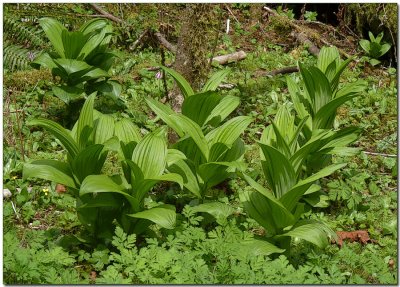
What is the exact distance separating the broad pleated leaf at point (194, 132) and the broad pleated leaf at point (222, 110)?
0.36 m

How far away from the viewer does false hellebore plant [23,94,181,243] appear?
3.64 metres

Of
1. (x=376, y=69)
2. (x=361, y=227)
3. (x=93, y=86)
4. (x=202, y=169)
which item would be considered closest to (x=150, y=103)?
(x=202, y=169)

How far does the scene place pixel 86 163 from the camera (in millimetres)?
3748

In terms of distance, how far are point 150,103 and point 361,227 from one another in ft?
5.76

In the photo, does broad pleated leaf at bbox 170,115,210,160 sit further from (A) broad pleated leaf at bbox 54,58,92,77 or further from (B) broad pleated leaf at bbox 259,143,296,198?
(A) broad pleated leaf at bbox 54,58,92,77

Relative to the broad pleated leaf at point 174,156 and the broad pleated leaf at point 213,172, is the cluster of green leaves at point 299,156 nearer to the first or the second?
the broad pleated leaf at point 213,172

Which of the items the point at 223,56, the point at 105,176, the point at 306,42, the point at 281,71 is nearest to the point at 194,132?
the point at 105,176

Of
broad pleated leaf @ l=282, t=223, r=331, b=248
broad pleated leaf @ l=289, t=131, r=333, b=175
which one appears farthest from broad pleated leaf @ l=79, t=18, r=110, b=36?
broad pleated leaf @ l=282, t=223, r=331, b=248

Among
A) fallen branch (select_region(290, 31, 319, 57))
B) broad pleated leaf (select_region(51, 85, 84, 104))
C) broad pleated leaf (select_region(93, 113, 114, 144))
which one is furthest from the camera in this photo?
fallen branch (select_region(290, 31, 319, 57))

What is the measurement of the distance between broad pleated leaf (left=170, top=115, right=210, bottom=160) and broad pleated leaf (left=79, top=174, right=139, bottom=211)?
583 mm

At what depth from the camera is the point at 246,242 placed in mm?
3762

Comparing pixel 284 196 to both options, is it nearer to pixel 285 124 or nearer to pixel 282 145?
pixel 282 145

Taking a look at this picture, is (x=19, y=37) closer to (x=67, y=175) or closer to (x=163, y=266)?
(x=67, y=175)

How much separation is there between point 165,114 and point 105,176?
77 cm
